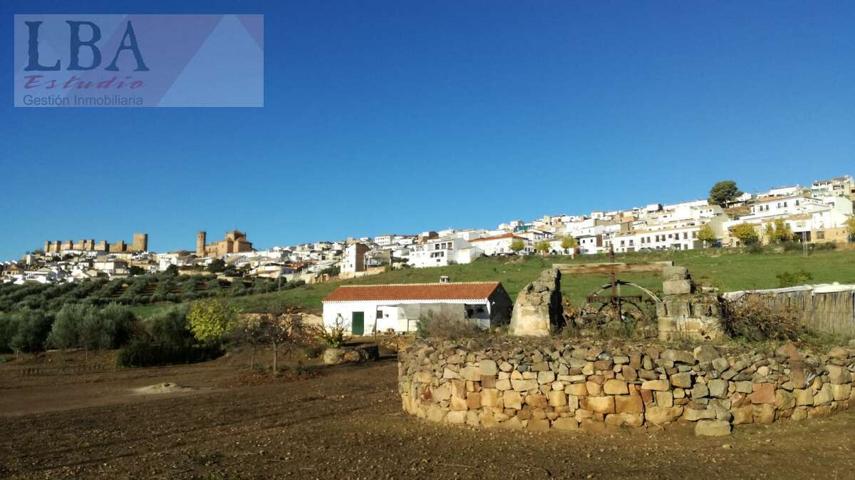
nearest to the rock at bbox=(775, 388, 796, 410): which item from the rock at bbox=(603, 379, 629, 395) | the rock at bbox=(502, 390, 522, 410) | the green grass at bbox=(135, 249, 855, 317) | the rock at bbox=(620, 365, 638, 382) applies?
the rock at bbox=(620, 365, 638, 382)

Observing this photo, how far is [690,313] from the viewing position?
37.9 ft

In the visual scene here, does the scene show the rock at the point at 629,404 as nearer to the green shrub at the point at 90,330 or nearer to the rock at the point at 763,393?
the rock at the point at 763,393

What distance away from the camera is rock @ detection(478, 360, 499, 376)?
9.80 m

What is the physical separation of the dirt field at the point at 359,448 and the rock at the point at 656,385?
2.17ft

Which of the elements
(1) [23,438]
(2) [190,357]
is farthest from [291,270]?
(1) [23,438]

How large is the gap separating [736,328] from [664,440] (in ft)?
15.0

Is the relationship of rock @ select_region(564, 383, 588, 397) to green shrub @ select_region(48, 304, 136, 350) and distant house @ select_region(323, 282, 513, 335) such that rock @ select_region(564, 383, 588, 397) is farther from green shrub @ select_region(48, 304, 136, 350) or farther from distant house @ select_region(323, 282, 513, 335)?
green shrub @ select_region(48, 304, 136, 350)

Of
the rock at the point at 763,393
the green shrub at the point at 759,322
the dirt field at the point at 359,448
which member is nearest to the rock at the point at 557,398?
the dirt field at the point at 359,448

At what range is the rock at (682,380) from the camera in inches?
349

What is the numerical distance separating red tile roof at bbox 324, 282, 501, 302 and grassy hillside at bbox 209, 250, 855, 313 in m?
5.70

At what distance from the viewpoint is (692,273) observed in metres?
48.7

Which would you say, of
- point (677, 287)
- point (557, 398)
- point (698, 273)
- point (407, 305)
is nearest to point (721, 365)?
point (557, 398)

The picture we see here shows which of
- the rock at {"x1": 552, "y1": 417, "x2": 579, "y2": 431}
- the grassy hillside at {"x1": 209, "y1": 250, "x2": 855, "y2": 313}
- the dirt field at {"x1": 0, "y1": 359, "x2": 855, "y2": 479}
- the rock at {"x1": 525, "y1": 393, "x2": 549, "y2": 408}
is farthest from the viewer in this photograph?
the grassy hillside at {"x1": 209, "y1": 250, "x2": 855, "y2": 313}

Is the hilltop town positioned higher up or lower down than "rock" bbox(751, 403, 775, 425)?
higher up
